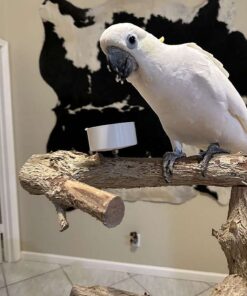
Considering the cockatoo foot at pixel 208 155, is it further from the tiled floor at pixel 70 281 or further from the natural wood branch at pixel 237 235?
the tiled floor at pixel 70 281

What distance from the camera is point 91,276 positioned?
2.49m

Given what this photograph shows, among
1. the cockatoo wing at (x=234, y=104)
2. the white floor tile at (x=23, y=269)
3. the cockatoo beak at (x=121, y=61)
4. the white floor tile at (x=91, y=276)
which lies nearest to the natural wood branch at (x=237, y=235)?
the cockatoo wing at (x=234, y=104)

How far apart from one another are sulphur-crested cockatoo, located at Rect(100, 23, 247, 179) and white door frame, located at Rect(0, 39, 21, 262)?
1.59 meters

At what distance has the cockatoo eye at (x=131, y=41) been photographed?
1.09 m

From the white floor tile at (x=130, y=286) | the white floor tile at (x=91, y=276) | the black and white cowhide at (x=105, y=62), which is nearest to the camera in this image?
the black and white cowhide at (x=105, y=62)

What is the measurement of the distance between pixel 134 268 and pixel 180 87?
1752 mm

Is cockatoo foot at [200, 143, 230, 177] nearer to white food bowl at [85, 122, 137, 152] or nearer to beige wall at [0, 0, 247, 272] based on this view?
white food bowl at [85, 122, 137, 152]

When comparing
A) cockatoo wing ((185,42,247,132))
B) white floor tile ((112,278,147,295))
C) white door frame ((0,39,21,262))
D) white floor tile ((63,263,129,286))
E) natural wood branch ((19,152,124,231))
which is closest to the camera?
natural wood branch ((19,152,124,231))

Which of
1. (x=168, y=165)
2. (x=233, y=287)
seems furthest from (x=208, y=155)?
(x=233, y=287)

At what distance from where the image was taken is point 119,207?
83 cm

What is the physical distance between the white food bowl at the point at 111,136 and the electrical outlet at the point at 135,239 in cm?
142

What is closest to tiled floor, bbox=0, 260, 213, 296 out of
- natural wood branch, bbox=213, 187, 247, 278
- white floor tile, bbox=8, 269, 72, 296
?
white floor tile, bbox=8, 269, 72, 296

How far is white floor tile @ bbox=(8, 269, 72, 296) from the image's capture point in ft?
7.31

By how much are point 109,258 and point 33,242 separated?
2.11 feet
